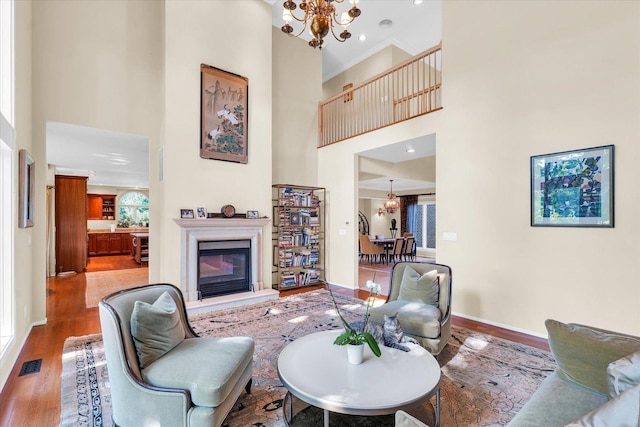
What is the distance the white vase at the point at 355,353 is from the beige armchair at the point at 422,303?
1.05 metres

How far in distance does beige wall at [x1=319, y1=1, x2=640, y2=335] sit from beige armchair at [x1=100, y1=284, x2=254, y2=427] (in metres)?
3.33

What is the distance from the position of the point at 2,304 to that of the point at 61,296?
2761mm

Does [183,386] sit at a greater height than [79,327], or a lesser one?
greater

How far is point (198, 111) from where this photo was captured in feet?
15.3

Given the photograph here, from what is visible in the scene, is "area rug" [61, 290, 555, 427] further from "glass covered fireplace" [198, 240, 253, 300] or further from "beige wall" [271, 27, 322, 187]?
"beige wall" [271, 27, 322, 187]

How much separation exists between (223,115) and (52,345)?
369cm

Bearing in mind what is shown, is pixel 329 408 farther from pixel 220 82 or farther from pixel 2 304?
pixel 220 82

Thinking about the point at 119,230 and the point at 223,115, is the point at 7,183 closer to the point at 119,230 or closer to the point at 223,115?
the point at 223,115

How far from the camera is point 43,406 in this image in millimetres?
2166

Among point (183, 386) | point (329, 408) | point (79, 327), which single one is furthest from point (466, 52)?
point (79, 327)

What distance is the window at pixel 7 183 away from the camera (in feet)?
9.05

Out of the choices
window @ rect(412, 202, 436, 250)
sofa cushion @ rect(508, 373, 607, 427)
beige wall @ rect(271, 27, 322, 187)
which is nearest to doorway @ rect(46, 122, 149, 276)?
beige wall @ rect(271, 27, 322, 187)

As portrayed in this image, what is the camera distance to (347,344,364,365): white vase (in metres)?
1.97

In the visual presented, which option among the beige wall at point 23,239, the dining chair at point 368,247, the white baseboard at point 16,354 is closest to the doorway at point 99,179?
the beige wall at point 23,239
